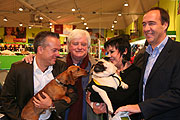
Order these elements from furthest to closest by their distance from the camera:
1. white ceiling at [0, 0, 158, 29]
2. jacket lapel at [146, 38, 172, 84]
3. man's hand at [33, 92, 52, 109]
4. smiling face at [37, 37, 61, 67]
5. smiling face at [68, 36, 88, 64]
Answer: white ceiling at [0, 0, 158, 29] < smiling face at [68, 36, 88, 64] < smiling face at [37, 37, 61, 67] < man's hand at [33, 92, 52, 109] < jacket lapel at [146, 38, 172, 84]

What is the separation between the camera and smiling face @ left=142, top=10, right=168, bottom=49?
1625 mm

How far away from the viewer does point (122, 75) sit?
1.89 meters

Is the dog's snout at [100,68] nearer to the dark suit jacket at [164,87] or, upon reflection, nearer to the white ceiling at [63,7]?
the dark suit jacket at [164,87]

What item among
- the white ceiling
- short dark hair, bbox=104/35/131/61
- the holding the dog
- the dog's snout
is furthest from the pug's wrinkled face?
the white ceiling

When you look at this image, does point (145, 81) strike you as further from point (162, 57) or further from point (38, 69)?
point (38, 69)

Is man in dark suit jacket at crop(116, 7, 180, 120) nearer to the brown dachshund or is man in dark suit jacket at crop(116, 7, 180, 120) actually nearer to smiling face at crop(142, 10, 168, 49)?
smiling face at crop(142, 10, 168, 49)

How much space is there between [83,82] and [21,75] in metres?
0.86

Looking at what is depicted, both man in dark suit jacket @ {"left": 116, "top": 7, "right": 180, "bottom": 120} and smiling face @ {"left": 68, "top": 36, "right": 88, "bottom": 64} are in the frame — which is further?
smiling face @ {"left": 68, "top": 36, "right": 88, "bottom": 64}

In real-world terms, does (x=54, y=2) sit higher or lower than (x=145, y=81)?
higher

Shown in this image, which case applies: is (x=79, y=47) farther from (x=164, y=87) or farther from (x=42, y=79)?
(x=164, y=87)

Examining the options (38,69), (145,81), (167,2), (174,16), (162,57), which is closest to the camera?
(162,57)

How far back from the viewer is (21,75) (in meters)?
2.01

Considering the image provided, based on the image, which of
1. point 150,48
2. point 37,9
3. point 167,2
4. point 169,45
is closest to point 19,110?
point 150,48

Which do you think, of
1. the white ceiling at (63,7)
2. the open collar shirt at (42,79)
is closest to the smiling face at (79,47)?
the open collar shirt at (42,79)
